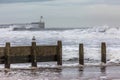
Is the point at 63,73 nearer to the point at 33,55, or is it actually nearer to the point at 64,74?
the point at 64,74

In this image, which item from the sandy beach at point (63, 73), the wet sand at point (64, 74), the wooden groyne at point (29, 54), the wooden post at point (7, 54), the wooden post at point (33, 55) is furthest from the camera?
the wooden post at point (33, 55)

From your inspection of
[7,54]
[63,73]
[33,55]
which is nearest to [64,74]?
[63,73]

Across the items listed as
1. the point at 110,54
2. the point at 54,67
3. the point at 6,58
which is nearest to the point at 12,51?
the point at 6,58

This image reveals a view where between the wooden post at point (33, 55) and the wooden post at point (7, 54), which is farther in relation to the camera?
the wooden post at point (33, 55)

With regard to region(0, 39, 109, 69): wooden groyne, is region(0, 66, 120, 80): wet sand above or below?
below

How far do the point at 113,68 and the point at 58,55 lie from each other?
3405 mm

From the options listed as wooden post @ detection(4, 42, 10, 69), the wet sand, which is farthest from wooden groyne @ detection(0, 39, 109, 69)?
the wet sand

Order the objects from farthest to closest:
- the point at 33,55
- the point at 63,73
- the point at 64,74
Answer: the point at 33,55
the point at 63,73
the point at 64,74

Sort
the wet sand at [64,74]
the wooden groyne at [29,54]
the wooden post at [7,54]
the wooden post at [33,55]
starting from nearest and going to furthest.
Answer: the wet sand at [64,74] < the wooden post at [7,54] < the wooden groyne at [29,54] < the wooden post at [33,55]

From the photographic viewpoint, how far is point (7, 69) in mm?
25578

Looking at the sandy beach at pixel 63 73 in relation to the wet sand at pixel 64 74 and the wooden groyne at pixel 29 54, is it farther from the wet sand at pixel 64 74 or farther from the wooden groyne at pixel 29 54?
the wooden groyne at pixel 29 54

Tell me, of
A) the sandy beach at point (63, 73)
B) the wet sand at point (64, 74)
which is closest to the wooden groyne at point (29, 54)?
the sandy beach at point (63, 73)

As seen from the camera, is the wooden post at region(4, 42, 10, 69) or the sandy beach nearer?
the sandy beach

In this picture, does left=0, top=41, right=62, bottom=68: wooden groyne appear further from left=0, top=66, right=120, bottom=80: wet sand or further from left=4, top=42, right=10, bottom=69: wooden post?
left=0, top=66, right=120, bottom=80: wet sand
